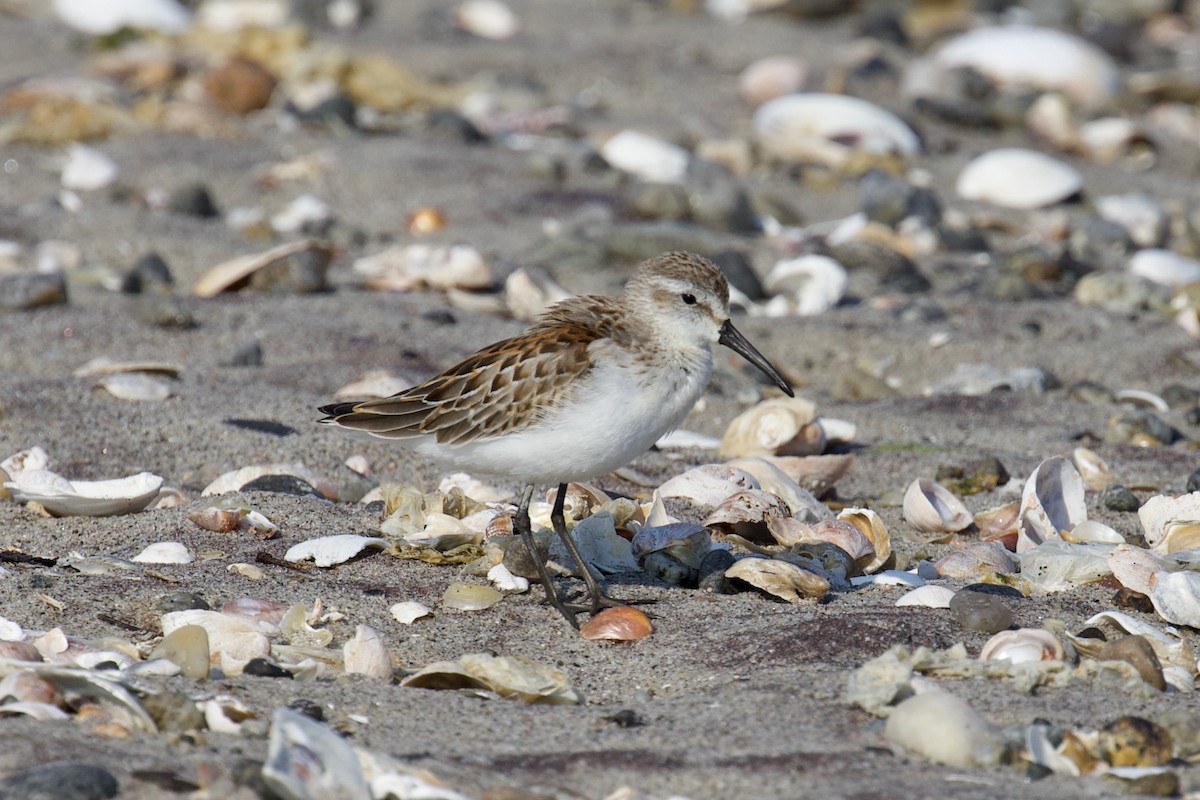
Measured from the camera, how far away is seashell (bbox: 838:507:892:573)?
5.41 m

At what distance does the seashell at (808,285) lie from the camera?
916cm

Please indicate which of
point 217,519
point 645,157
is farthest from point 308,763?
point 645,157

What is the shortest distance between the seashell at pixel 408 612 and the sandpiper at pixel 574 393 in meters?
0.42

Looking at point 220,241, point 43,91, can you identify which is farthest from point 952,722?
point 43,91

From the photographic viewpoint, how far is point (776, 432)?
21.6ft

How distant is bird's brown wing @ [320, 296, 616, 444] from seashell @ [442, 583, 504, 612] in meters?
0.49

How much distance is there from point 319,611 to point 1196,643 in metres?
2.64

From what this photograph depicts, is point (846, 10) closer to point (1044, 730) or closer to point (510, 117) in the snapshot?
point (510, 117)

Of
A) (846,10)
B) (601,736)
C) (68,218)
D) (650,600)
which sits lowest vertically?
(846,10)

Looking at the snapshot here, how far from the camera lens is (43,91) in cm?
1195

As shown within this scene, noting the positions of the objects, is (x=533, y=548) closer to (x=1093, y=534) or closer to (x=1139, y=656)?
(x=1139, y=656)

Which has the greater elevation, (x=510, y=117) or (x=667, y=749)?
(x=667, y=749)

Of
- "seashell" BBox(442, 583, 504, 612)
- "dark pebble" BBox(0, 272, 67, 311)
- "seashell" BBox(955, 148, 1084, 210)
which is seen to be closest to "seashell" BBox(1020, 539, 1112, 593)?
"seashell" BBox(442, 583, 504, 612)

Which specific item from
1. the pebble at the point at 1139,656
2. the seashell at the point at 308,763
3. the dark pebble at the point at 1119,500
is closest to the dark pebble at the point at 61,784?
the seashell at the point at 308,763
